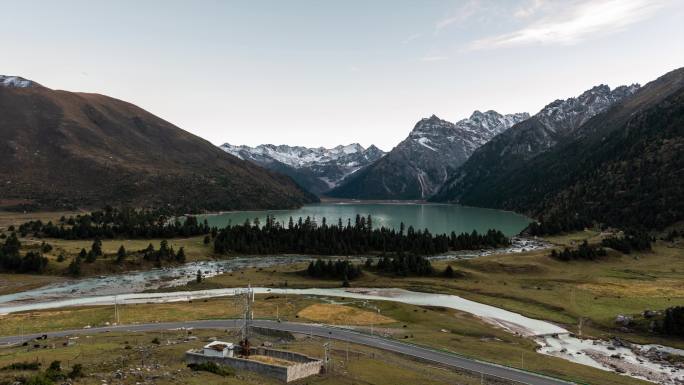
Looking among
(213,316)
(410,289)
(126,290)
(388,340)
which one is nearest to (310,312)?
(213,316)

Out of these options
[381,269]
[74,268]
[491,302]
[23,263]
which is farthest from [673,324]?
[23,263]

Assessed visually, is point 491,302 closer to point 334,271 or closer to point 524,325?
point 524,325

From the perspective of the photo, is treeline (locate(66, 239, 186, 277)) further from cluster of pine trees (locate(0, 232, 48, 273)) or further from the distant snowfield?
the distant snowfield

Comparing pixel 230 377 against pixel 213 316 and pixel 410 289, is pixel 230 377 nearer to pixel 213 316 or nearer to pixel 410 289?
pixel 213 316

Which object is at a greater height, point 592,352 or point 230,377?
point 230,377

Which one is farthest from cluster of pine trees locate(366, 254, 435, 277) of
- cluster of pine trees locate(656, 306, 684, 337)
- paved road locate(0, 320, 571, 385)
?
cluster of pine trees locate(656, 306, 684, 337)

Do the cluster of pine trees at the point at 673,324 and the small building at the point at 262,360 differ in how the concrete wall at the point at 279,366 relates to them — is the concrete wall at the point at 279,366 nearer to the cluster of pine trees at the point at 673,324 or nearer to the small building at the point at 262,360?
the small building at the point at 262,360
